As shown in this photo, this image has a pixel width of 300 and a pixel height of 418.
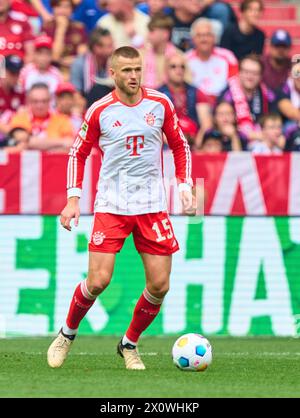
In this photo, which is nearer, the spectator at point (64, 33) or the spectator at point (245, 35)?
the spectator at point (64, 33)

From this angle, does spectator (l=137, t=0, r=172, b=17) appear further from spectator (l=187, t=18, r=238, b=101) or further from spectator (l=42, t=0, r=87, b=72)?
spectator (l=42, t=0, r=87, b=72)

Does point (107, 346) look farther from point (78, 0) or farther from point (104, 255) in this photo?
point (78, 0)

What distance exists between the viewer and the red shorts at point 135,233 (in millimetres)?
8734

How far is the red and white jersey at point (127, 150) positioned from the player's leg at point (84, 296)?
40 cm

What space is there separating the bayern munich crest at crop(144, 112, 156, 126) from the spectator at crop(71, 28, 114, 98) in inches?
308

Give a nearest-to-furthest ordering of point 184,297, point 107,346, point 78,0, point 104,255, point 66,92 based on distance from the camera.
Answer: point 104,255 → point 107,346 → point 184,297 → point 66,92 → point 78,0

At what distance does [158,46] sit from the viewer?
16938mm

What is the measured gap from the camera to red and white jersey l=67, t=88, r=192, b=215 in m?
8.74

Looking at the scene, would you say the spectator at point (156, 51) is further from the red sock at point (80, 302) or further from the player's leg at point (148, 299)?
the red sock at point (80, 302)

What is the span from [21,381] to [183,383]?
1096 millimetres

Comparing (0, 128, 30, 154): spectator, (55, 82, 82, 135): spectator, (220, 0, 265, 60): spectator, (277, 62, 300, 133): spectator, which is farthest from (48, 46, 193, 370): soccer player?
(220, 0, 265, 60): spectator

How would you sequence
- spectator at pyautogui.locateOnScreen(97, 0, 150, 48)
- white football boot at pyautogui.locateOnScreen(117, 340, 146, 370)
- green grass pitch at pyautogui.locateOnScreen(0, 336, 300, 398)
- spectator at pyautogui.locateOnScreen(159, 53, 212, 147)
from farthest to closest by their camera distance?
spectator at pyautogui.locateOnScreen(97, 0, 150, 48), spectator at pyautogui.locateOnScreen(159, 53, 212, 147), white football boot at pyautogui.locateOnScreen(117, 340, 146, 370), green grass pitch at pyautogui.locateOnScreen(0, 336, 300, 398)

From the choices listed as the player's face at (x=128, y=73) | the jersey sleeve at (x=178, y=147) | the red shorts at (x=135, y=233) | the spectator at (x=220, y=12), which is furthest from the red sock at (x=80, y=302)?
the spectator at (x=220, y=12)
